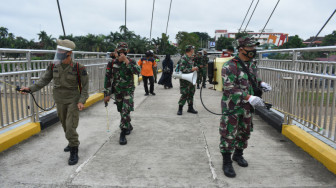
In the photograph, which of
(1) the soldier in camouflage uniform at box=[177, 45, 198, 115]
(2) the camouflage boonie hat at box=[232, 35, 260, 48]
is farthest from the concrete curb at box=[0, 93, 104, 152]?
(2) the camouflage boonie hat at box=[232, 35, 260, 48]

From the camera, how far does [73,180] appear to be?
10.5 ft

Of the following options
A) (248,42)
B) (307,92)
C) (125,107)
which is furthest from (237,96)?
(125,107)

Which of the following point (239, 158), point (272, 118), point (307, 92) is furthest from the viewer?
point (272, 118)

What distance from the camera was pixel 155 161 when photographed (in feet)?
12.4

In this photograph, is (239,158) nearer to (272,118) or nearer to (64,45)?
(272,118)

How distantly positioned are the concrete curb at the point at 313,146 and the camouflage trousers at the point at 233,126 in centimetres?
110

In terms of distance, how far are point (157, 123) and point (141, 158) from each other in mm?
2016

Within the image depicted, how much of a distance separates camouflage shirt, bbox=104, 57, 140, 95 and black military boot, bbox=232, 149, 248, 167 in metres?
2.08

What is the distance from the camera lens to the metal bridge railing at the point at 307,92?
3717 millimetres

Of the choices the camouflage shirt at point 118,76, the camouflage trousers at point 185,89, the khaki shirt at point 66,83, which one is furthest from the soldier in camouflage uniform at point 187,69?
the khaki shirt at point 66,83

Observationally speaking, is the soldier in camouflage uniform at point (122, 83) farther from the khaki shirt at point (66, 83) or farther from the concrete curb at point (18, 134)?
the concrete curb at point (18, 134)

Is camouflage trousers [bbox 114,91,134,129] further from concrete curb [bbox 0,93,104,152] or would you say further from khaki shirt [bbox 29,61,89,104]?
concrete curb [bbox 0,93,104,152]

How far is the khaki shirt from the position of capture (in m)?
3.68

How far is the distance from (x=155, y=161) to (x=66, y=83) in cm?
167
